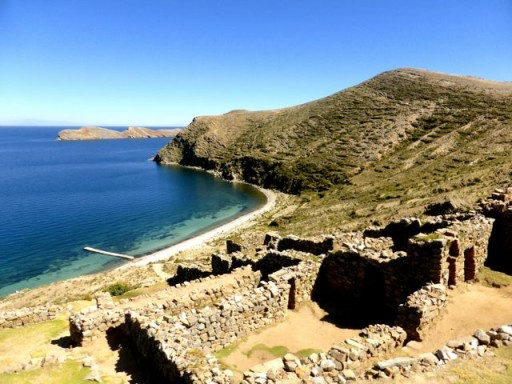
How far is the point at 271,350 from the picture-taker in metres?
12.7

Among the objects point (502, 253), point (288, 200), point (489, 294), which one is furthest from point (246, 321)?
point (288, 200)

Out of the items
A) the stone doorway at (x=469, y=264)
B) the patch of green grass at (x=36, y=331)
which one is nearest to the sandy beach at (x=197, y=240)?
the patch of green grass at (x=36, y=331)

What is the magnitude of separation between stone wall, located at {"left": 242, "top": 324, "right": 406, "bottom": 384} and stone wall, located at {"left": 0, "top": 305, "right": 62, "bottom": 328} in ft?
40.8

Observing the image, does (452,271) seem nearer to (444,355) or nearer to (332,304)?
(332,304)

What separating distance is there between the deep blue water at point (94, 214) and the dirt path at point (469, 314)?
4602 centimetres

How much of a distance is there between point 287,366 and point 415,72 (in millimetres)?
137510

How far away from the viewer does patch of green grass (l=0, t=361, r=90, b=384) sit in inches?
438

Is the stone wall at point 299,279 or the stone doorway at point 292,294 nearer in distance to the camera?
the stone wall at point 299,279

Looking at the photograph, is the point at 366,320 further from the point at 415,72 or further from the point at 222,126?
the point at 222,126

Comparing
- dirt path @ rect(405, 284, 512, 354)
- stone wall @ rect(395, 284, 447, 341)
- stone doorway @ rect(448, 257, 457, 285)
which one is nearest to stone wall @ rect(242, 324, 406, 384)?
stone wall @ rect(395, 284, 447, 341)

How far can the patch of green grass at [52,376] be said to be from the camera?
11.1 m

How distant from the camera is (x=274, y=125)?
134 metres

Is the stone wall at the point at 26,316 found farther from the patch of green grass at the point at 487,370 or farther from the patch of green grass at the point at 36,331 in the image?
the patch of green grass at the point at 487,370

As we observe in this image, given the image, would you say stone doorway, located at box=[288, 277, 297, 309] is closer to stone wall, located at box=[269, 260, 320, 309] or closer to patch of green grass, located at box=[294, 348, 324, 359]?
stone wall, located at box=[269, 260, 320, 309]
